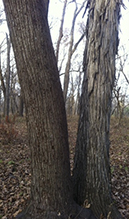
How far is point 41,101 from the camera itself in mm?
2512

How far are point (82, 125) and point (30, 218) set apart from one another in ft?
4.97

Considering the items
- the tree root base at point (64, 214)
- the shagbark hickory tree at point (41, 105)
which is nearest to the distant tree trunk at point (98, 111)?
the tree root base at point (64, 214)

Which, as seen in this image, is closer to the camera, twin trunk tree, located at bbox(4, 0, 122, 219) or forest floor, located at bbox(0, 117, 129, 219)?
twin trunk tree, located at bbox(4, 0, 122, 219)

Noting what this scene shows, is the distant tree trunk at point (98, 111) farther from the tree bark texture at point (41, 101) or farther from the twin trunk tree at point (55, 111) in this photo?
the tree bark texture at point (41, 101)

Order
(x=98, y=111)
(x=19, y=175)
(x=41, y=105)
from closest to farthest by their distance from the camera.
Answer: (x=41, y=105), (x=98, y=111), (x=19, y=175)

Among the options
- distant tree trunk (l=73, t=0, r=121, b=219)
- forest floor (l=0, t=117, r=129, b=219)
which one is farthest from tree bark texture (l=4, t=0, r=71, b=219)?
forest floor (l=0, t=117, r=129, b=219)

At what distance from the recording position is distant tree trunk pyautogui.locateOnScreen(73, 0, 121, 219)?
2992 mm

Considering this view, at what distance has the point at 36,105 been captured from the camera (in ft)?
8.24

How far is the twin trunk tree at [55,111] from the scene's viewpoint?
2.50 m

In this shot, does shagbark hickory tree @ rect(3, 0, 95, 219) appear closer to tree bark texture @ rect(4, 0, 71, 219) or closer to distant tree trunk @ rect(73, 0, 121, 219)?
tree bark texture @ rect(4, 0, 71, 219)

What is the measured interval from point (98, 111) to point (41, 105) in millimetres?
953

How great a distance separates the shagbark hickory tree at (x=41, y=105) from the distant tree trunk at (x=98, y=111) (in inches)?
19.5

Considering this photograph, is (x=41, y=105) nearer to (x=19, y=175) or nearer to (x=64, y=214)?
(x=64, y=214)

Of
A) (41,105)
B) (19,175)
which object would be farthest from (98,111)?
(19,175)
